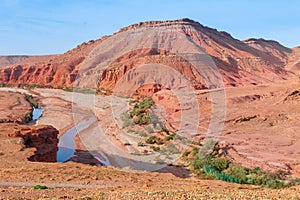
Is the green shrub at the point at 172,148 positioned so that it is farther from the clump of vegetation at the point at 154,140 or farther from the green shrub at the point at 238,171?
the green shrub at the point at 238,171

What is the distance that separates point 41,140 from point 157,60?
173ft

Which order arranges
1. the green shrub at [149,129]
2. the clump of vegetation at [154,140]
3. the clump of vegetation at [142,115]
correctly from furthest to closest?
1. the clump of vegetation at [142,115]
2. the green shrub at [149,129]
3. the clump of vegetation at [154,140]

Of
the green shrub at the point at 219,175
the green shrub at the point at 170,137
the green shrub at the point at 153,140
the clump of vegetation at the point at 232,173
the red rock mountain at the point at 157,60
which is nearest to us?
the clump of vegetation at the point at 232,173

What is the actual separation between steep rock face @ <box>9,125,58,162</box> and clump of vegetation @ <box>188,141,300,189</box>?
9.83m

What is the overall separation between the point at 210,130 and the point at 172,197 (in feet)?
84.1

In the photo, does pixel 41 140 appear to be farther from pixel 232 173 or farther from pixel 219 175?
pixel 232 173

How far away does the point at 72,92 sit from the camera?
284 ft

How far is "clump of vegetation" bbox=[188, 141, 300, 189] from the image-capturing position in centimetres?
2029

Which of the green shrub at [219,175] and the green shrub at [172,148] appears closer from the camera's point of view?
the green shrub at [219,175]

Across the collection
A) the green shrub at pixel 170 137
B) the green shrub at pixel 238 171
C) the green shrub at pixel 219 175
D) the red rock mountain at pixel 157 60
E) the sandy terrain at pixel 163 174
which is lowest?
the green shrub at pixel 219 175

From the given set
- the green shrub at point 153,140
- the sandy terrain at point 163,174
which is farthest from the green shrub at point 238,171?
the green shrub at point 153,140

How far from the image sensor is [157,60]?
251ft

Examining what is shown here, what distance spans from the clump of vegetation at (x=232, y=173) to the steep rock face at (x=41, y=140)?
9.83 m

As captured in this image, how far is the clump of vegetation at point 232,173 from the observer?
2029 cm
